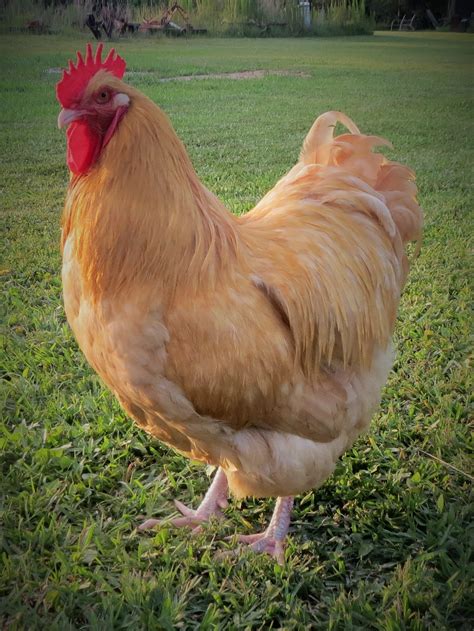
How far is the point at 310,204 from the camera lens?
244 cm

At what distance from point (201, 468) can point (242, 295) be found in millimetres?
1199

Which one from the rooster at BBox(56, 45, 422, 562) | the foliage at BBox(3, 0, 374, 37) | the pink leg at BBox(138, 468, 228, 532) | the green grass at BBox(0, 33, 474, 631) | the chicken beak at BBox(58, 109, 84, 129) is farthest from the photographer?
the foliage at BBox(3, 0, 374, 37)

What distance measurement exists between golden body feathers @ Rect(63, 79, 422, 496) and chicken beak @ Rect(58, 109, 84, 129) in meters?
0.13

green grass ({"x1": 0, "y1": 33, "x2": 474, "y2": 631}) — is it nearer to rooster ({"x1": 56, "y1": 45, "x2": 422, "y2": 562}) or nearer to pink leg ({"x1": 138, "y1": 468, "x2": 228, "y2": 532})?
pink leg ({"x1": 138, "y1": 468, "x2": 228, "y2": 532})

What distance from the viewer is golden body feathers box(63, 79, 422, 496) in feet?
5.89

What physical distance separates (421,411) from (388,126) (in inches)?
62.6

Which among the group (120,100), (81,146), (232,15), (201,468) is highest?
(232,15)

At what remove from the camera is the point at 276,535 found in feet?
7.76

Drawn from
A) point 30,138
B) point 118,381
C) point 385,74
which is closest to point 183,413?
point 118,381

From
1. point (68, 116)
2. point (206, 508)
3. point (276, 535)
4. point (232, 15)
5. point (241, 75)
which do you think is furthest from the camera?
point (241, 75)

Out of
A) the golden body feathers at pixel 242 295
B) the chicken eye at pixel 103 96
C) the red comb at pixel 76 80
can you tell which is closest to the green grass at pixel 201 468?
the golden body feathers at pixel 242 295

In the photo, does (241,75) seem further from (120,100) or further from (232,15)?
(120,100)

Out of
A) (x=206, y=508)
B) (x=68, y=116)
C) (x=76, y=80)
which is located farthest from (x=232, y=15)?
(x=206, y=508)

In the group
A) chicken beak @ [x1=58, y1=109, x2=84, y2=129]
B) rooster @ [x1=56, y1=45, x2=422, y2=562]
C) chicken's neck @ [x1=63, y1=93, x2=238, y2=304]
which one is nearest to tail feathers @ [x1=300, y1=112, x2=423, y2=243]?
rooster @ [x1=56, y1=45, x2=422, y2=562]
